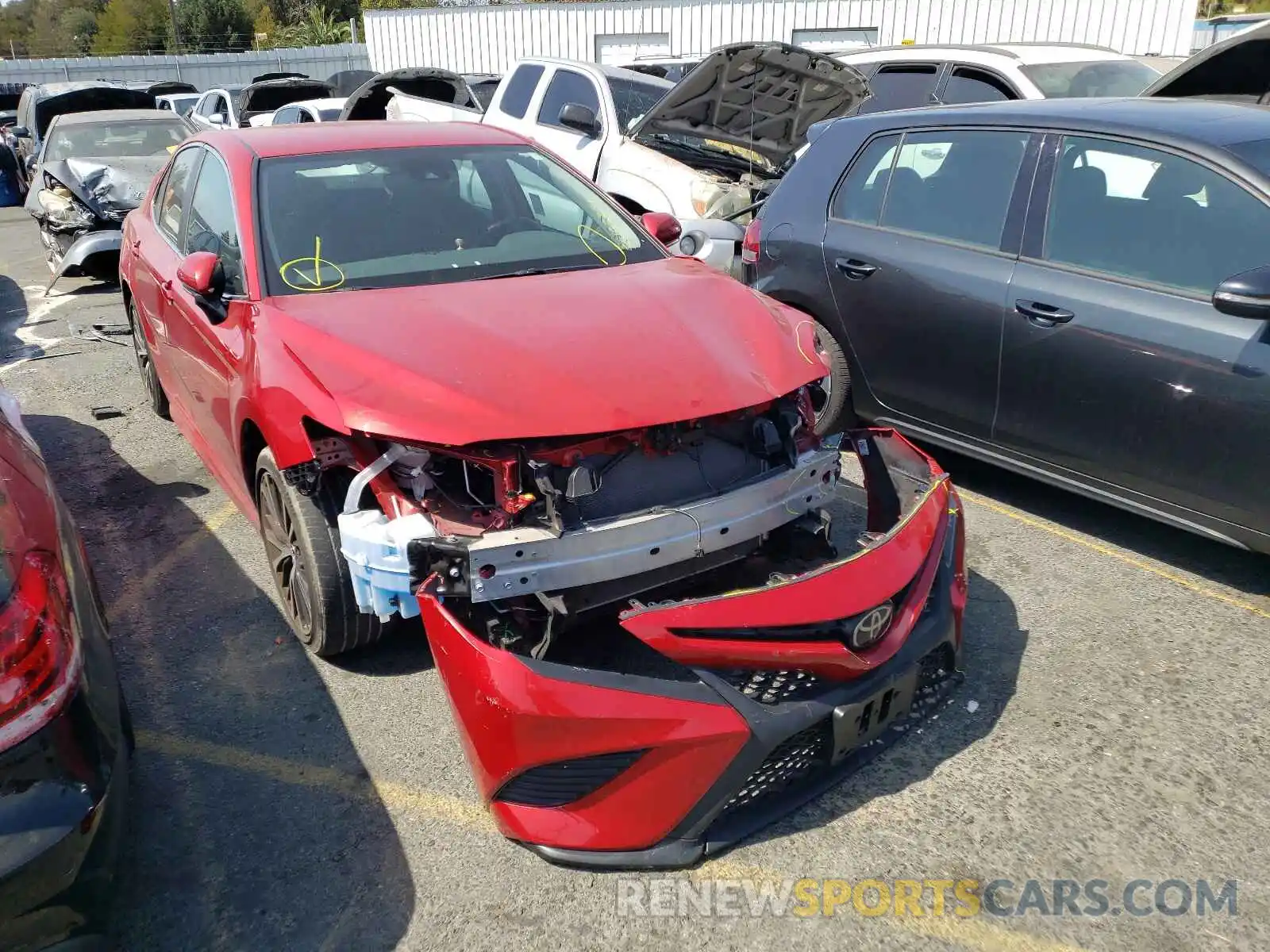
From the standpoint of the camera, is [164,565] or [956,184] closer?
[164,565]

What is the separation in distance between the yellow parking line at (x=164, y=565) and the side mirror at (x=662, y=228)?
2.38 m

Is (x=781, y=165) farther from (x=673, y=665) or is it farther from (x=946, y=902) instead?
(x=946, y=902)

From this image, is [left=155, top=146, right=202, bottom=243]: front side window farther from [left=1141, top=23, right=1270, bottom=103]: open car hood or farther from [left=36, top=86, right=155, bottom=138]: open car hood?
[left=36, top=86, right=155, bottom=138]: open car hood

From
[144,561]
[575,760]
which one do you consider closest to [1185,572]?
[575,760]

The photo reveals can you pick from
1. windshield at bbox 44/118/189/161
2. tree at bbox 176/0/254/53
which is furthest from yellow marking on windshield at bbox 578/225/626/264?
tree at bbox 176/0/254/53

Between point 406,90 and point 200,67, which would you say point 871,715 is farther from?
point 200,67

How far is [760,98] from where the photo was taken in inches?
301

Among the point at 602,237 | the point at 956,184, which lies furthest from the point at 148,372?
the point at 956,184

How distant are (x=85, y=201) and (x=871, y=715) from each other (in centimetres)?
949

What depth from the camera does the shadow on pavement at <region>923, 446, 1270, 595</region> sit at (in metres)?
4.08

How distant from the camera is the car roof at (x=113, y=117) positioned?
1079cm

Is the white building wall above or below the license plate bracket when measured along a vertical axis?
above

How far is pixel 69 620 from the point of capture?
2359mm

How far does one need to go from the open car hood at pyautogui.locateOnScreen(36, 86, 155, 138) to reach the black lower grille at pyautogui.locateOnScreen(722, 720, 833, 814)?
45.9 feet
